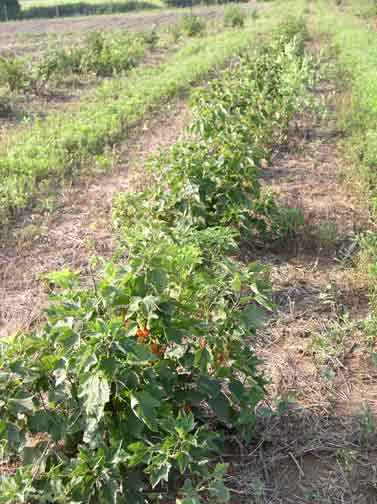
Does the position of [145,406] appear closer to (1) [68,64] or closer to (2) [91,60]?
(1) [68,64]

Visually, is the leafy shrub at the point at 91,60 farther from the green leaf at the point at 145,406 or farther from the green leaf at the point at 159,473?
the green leaf at the point at 159,473

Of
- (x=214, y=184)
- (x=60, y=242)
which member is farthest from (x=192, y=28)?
(x=214, y=184)

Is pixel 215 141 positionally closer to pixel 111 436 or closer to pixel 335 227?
pixel 335 227

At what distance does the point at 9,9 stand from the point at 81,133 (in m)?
31.1

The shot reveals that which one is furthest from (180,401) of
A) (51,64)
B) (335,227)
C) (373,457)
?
(51,64)

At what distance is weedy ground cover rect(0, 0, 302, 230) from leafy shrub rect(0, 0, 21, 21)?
25487 mm

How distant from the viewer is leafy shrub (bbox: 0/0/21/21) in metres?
33.0

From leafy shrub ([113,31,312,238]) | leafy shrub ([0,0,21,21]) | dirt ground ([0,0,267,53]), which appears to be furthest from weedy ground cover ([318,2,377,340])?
leafy shrub ([0,0,21,21])

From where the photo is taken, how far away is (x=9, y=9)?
3350 cm

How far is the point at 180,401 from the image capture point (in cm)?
237

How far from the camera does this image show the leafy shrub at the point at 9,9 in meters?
33.0

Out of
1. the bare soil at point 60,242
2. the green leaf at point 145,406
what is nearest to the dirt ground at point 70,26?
the bare soil at point 60,242

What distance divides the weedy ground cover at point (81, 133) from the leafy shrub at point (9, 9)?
83.6 feet

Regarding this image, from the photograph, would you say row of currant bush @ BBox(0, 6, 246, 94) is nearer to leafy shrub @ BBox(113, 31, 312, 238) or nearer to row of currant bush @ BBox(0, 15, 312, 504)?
leafy shrub @ BBox(113, 31, 312, 238)
